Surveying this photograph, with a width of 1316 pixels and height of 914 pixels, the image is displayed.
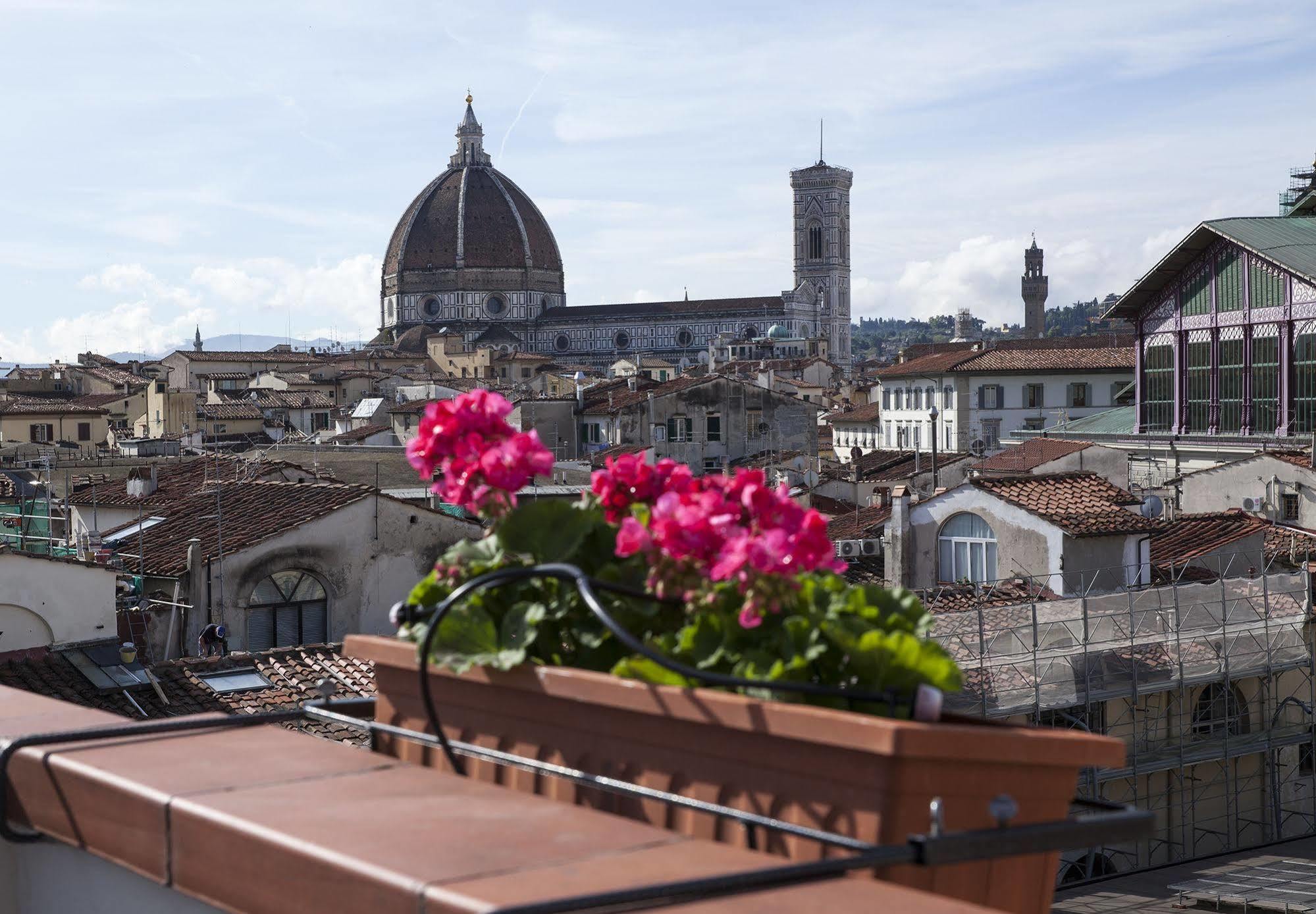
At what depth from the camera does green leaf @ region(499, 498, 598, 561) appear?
9.08ft

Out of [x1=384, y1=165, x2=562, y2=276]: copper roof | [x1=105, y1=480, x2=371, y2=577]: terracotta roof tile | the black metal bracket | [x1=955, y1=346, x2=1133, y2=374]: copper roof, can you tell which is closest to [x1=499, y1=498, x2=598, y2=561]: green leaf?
the black metal bracket

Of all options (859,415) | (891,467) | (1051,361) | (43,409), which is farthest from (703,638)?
(859,415)

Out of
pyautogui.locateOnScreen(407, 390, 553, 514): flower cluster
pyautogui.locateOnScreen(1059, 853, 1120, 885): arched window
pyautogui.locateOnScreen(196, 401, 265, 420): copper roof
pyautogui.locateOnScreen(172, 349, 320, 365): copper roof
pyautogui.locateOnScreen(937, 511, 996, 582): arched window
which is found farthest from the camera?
pyautogui.locateOnScreen(172, 349, 320, 365): copper roof

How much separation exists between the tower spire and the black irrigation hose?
5929 inches

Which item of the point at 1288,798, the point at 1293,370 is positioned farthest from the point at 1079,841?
the point at 1293,370

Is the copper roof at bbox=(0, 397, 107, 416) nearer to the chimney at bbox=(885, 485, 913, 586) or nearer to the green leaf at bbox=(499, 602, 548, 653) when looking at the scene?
the chimney at bbox=(885, 485, 913, 586)

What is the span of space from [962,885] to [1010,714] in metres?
12.5

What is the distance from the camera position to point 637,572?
2.73 m

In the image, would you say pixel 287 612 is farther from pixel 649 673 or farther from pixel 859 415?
pixel 859 415

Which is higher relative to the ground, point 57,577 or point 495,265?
point 495,265

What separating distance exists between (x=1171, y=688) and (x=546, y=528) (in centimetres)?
1368

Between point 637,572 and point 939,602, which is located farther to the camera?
point 939,602

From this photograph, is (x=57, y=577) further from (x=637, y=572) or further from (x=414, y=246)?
(x=414, y=246)

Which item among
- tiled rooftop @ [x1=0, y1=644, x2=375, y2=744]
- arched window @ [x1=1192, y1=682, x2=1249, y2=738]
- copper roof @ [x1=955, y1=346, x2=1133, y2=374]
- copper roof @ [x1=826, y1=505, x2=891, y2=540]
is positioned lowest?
arched window @ [x1=1192, y1=682, x2=1249, y2=738]
